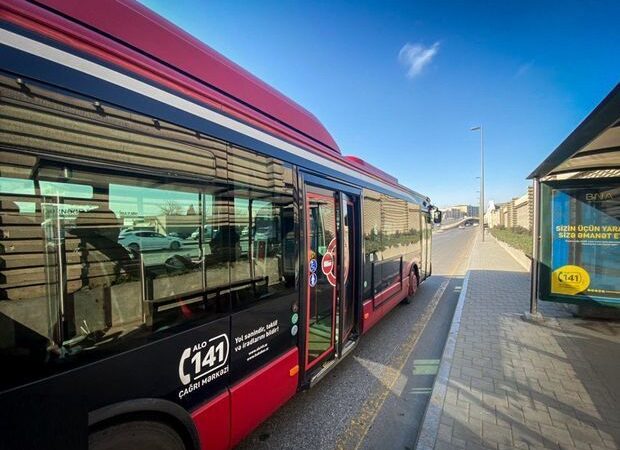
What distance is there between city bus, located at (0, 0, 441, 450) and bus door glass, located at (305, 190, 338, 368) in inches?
9.1

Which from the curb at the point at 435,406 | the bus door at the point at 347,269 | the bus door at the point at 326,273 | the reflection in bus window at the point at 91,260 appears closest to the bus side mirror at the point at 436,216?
the curb at the point at 435,406

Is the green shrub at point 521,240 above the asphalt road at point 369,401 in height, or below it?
above

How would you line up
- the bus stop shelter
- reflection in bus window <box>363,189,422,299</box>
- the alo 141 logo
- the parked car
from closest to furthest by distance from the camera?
the parked car → the alo 141 logo → reflection in bus window <box>363,189,422,299</box> → the bus stop shelter

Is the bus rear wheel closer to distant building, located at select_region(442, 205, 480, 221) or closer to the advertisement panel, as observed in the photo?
the advertisement panel

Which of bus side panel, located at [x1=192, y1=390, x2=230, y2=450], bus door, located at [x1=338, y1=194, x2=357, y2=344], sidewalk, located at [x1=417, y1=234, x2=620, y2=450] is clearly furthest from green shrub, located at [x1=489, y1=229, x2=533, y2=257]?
bus side panel, located at [x1=192, y1=390, x2=230, y2=450]

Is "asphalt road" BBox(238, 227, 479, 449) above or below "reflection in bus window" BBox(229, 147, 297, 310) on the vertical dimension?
below

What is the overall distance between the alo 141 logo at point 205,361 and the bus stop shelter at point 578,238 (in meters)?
5.92

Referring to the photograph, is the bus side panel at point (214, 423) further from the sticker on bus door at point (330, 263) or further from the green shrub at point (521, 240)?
the green shrub at point (521, 240)

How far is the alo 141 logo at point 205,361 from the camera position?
7.16ft

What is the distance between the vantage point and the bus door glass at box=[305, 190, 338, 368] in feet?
12.3

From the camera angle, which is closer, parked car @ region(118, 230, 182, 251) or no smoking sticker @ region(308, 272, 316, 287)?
parked car @ region(118, 230, 182, 251)

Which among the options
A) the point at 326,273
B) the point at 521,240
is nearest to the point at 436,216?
the point at 326,273

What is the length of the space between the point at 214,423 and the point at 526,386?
3.50 metres

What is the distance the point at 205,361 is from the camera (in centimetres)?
234
